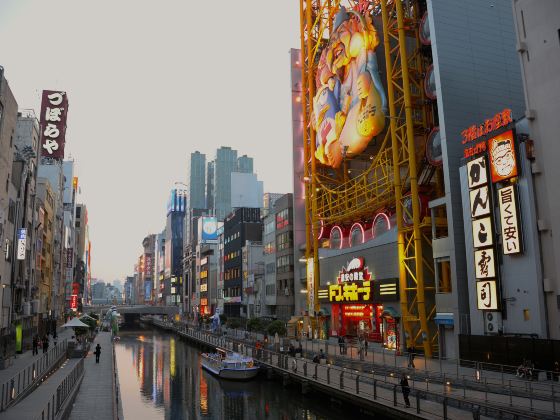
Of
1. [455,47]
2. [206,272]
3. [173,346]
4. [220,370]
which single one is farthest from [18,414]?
[206,272]

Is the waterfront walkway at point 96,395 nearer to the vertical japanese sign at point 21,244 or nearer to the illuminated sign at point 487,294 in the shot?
the vertical japanese sign at point 21,244

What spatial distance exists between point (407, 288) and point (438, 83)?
1906 centimetres

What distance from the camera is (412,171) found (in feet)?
163

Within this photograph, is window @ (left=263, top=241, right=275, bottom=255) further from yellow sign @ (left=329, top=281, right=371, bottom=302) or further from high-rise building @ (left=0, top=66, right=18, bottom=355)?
high-rise building @ (left=0, top=66, right=18, bottom=355)

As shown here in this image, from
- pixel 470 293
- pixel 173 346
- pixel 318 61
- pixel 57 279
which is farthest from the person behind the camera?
pixel 57 279

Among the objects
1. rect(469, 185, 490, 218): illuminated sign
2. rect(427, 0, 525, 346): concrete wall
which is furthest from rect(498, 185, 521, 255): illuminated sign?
rect(427, 0, 525, 346): concrete wall

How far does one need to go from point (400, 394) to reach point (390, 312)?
21926 millimetres

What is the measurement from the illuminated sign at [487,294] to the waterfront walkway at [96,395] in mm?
25310

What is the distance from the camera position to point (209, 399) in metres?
43.1

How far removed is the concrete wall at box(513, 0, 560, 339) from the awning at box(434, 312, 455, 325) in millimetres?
10765

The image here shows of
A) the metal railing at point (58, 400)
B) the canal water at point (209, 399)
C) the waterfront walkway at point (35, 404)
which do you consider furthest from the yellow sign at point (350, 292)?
the metal railing at point (58, 400)

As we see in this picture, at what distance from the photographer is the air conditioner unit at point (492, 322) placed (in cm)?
3672

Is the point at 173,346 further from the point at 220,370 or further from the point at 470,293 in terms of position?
the point at 470,293

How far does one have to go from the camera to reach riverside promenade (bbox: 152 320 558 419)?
79.1 ft
